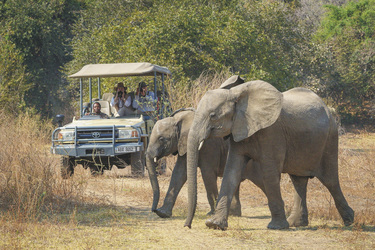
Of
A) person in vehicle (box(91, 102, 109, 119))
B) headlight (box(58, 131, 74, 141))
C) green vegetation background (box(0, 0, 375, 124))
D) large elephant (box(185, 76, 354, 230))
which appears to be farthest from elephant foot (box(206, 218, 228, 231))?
green vegetation background (box(0, 0, 375, 124))

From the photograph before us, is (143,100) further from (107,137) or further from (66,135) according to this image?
(66,135)

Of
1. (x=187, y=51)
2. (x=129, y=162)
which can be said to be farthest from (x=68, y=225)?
(x=187, y=51)

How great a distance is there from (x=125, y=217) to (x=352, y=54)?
24.3m

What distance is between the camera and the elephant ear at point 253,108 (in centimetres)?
727

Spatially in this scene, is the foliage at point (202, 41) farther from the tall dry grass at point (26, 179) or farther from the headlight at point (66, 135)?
the tall dry grass at point (26, 179)

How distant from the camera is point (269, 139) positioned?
24.4ft

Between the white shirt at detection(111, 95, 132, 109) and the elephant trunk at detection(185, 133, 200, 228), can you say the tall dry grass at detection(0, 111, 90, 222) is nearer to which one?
the elephant trunk at detection(185, 133, 200, 228)

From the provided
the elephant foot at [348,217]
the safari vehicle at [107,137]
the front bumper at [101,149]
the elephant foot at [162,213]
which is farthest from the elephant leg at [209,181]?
the front bumper at [101,149]

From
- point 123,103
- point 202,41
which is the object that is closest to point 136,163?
point 123,103

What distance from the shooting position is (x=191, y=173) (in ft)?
23.5

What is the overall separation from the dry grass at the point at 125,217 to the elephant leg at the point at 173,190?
0.11m

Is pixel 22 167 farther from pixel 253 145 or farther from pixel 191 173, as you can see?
pixel 253 145

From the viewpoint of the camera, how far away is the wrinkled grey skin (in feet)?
27.8

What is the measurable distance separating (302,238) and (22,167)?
3827 mm
